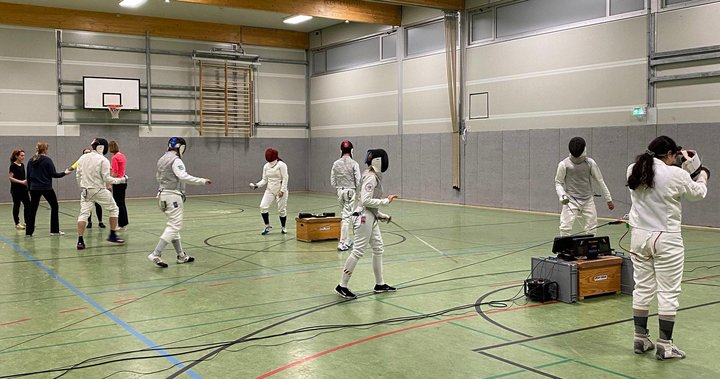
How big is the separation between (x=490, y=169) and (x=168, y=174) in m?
11.5

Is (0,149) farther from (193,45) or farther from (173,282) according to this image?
(173,282)

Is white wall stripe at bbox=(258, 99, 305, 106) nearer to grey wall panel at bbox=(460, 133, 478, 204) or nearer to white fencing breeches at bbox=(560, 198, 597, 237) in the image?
grey wall panel at bbox=(460, 133, 478, 204)

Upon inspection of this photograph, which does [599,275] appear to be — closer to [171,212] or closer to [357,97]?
[171,212]

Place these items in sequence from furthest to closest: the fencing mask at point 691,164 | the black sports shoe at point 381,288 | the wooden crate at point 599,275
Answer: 1. the black sports shoe at point 381,288
2. the wooden crate at point 599,275
3. the fencing mask at point 691,164

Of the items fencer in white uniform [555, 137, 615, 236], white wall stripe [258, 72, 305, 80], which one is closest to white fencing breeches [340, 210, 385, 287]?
fencer in white uniform [555, 137, 615, 236]

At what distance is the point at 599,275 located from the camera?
713cm

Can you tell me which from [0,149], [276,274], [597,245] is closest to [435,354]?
[597,245]

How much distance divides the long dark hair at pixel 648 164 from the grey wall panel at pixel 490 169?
13237 millimetres

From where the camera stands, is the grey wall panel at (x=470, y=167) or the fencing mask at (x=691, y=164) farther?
the grey wall panel at (x=470, y=167)

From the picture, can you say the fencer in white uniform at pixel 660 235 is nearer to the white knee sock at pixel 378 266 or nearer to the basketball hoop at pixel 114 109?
the white knee sock at pixel 378 266

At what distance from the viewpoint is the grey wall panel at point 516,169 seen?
17625mm

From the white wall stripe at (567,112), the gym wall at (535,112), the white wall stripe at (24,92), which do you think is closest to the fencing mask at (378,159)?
the gym wall at (535,112)

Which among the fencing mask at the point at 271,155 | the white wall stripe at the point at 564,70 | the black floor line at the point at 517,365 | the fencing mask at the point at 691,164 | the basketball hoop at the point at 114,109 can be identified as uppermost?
the white wall stripe at the point at 564,70

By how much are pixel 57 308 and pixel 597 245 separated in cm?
582
